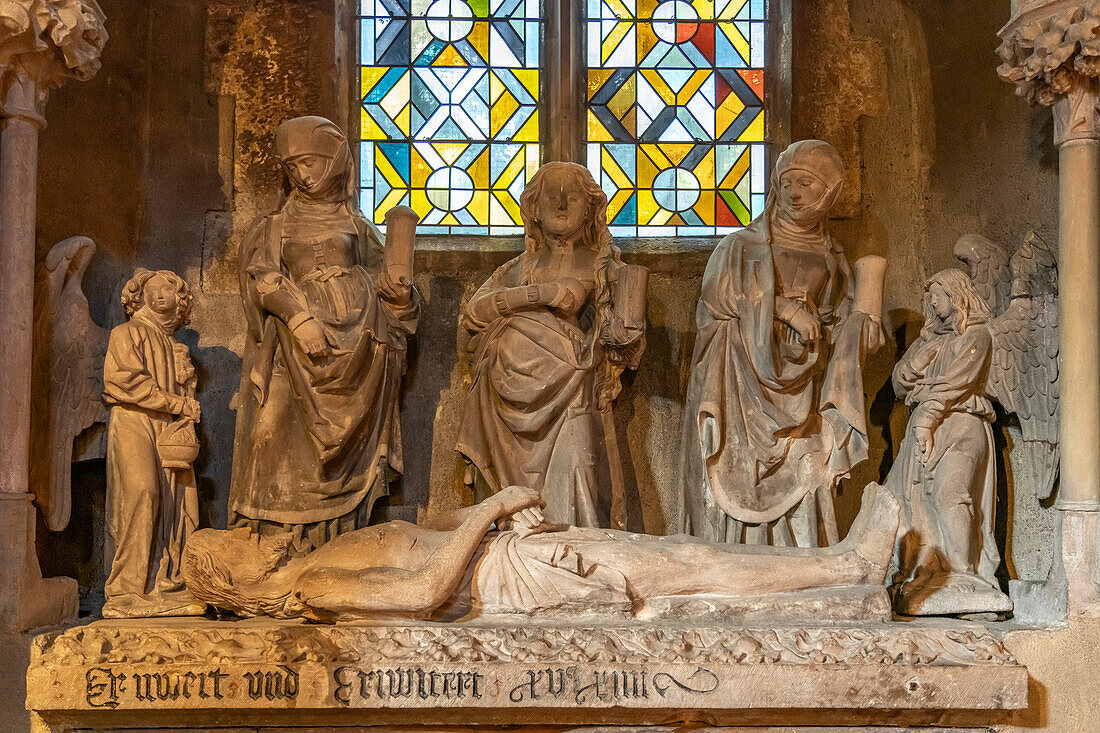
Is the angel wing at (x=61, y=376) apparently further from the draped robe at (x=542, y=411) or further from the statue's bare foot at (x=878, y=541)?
the statue's bare foot at (x=878, y=541)

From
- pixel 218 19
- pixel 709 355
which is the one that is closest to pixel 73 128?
pixel 218 19

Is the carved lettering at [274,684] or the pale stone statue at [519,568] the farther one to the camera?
the pale stone statue at [519,568]

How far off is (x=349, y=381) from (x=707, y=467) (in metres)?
1.56

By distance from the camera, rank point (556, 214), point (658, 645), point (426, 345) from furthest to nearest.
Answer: point (426, 345) → point (556, 214) → point (658, 645)

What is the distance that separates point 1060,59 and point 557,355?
2302 millimetres

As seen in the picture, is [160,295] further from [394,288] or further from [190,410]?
[394,288]

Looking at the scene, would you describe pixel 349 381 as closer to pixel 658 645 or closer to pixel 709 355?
pixel 709 355

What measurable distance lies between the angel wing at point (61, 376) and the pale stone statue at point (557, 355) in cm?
157

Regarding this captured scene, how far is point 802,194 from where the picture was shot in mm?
6020

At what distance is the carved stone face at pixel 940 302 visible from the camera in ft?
18.8

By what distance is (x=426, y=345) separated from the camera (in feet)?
22.0

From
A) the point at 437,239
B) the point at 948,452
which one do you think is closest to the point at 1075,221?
the point at 948,452

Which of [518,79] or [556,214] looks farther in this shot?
[518,79]

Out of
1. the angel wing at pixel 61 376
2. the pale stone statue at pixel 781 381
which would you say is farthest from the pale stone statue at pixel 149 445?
the pale stone statue at pixel 781 381
